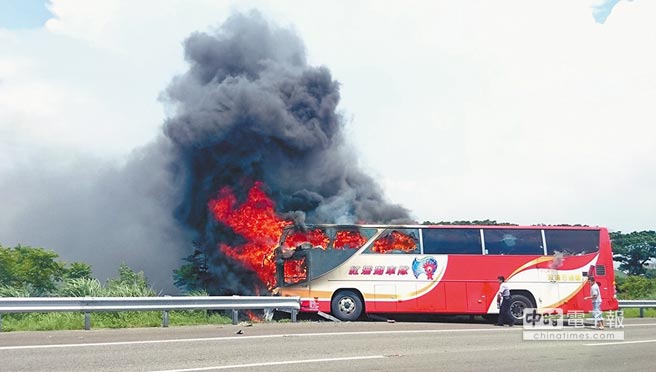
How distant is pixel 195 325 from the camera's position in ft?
50.5

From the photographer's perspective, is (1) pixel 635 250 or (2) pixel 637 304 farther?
(1) pixel 635 250

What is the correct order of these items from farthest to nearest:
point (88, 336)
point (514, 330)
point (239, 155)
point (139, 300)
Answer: point (239, 155), point (514, 330), point (139, 300), point (88, 336)

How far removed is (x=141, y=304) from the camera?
574 inches

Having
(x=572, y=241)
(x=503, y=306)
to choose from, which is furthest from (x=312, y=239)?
(x=572, y=241)

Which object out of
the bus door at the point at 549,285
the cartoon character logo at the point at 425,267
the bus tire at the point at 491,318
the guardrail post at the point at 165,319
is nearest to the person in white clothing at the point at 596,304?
the bus door at the point at 549,285

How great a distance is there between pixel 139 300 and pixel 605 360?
9.64 metres

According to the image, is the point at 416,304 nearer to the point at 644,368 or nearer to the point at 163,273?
the point at 644,368

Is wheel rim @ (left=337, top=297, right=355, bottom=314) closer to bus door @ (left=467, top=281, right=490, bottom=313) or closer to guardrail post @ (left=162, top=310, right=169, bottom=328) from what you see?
bus door @ (left=467, top=281, right=490, bottom=313)

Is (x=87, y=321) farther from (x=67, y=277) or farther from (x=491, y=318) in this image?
(x=491, y=318)

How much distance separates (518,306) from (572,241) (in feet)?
8.25

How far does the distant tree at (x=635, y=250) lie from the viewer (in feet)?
193

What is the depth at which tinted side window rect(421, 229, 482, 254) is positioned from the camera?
18.3m

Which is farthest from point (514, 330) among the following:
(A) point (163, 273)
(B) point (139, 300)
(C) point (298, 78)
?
(A) point (163, 273)

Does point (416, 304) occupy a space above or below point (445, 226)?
below
